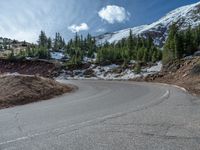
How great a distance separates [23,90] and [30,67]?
7125cm

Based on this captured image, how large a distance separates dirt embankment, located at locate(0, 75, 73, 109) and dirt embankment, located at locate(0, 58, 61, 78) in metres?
54.0

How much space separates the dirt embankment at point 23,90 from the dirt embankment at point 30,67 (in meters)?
54.0

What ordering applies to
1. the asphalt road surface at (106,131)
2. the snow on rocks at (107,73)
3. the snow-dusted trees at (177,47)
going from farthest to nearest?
the snow-dusted trees at (177,47)
the snow on rocks at (107,73)
the asphalt road surface at (106,131)

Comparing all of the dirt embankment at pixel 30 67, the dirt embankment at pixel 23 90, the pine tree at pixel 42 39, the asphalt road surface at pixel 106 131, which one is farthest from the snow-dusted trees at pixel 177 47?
the pine tree at pixel 42 39

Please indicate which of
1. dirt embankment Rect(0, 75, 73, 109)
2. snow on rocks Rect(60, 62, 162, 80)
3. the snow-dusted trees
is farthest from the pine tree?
dirt embankment Rect(0, 75, 73, 109)

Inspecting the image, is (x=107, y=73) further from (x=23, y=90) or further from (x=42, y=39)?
(x=42, y=39)

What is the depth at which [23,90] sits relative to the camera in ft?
67.5

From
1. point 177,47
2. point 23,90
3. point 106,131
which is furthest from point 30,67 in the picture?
point 106,131

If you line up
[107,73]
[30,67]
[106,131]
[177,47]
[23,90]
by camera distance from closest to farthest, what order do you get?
[106,131]
[23,90]
[177,47]
[107,73]
[30,67]

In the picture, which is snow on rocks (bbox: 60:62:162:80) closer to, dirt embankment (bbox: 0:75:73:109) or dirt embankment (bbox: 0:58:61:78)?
dirt embankment (bbox: 0:58:61:78)

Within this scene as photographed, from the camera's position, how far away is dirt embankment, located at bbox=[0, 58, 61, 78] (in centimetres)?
8172

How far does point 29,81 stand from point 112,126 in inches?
603

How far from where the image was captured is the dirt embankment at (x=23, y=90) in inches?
717

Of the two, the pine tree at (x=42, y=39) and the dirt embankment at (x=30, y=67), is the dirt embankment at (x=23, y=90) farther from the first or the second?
the pine tree at (x=42, y=39)
